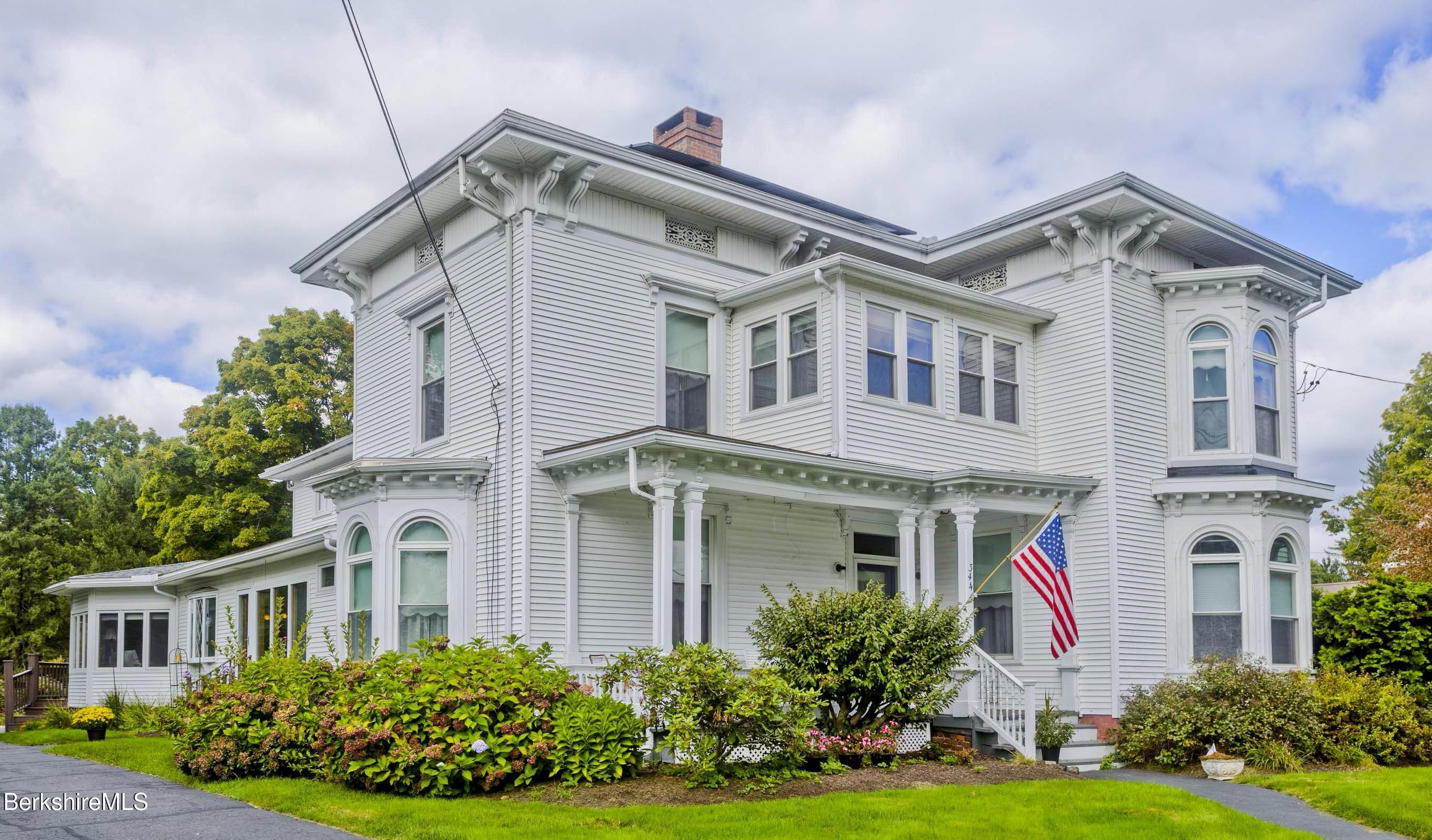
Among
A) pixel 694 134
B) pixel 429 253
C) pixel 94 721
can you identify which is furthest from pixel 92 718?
pixel 694 134

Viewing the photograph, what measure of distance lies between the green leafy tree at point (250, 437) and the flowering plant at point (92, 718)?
51.3ft

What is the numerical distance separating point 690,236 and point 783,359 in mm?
2225

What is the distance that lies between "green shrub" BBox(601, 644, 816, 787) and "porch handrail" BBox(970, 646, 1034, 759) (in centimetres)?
373

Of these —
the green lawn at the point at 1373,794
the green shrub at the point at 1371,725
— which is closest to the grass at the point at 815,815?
the green lawn at the point at 1373,794

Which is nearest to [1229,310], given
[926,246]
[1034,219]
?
[1034,219]

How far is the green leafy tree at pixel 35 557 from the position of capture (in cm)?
3653

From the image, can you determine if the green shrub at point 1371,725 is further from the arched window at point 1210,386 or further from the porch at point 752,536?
the arched window at point 1210,386

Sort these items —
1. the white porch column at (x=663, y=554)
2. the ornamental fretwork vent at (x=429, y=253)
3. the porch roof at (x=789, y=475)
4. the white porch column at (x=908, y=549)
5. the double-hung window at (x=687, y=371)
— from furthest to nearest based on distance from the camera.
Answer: the ornamental fretwork vent at (x=429, y=253) → the double-hung window at (x=687, y=371) → the white porch column at (x=908, y=549) → the porch roof at (x=789, y=475) → the white porch column at (x=663, y=554)

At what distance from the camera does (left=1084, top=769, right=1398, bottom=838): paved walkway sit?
10.9 meters

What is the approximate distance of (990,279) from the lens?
1964 centimetres

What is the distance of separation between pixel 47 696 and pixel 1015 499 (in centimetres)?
2311

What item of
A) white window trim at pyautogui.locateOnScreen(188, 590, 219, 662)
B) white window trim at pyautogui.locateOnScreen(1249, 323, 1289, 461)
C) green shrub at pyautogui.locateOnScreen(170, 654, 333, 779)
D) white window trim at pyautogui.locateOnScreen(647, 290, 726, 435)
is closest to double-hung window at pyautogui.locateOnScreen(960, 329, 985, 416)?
white window trim at pyautogui.locateOnScreen(647, 290, 726, 435)

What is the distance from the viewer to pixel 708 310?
57.6 ft

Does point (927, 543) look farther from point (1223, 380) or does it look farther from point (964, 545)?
point (1223, 380)
